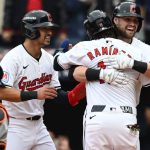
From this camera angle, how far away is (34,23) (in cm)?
845

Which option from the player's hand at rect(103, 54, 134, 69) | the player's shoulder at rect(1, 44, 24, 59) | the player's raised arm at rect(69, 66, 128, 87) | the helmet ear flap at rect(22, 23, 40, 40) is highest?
the player's hand at rect(103, 54, 134, 69)

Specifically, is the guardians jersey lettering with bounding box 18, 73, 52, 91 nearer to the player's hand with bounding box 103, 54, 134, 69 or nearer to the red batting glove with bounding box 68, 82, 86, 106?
the red batting glove with bounding box 68, 82, 86, 106

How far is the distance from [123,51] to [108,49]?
0.15 meters

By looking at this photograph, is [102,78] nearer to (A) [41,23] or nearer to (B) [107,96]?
(B) [107,96]

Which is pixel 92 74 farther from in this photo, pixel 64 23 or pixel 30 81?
pixel 64 23

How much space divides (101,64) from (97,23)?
0.47m

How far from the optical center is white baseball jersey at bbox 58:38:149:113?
7.27 meters

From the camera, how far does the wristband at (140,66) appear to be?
23.5 ft

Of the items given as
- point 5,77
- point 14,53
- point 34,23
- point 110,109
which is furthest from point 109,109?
point 34,23

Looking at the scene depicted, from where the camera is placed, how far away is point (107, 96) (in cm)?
727

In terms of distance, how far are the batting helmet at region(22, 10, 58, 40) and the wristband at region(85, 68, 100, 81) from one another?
1293 mm

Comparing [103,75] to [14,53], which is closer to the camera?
[103,75]

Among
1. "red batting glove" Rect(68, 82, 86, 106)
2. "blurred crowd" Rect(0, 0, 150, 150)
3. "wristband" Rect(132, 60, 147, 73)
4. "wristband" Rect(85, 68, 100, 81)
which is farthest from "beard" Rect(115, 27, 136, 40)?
"blurred crowd" Rect(0, 0, 150, 150)

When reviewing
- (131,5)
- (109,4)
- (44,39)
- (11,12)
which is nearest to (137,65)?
(131,5)
